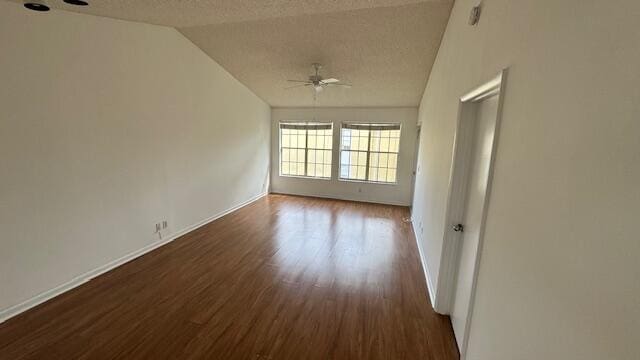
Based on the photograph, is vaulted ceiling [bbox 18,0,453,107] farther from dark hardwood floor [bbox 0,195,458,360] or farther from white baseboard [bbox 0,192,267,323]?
dark hardwood floor [bbox 0,195,458,360]

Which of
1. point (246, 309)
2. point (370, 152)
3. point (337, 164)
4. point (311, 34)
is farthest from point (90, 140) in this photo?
point (370, 152)

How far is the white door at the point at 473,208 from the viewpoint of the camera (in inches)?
67.2

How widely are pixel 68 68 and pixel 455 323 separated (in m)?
4.35

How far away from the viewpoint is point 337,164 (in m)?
7.02

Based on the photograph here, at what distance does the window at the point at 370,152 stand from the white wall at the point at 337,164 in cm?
16

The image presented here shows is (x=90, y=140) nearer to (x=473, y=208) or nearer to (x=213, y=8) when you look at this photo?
(x=213, y=8)

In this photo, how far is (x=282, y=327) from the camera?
7.20 ft

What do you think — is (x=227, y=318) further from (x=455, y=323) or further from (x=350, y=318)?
(x=455, y=323)

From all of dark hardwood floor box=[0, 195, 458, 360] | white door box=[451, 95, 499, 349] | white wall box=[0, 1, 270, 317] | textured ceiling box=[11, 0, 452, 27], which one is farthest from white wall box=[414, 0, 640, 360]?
white wall box=[0, 1, 270, 317]

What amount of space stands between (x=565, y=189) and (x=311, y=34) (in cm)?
358

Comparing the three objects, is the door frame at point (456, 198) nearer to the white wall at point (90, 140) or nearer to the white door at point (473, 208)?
the white door at point (473, 208)

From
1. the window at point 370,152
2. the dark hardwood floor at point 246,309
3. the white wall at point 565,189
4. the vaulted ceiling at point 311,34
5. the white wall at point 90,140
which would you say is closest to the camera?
the white wall at point 565,189

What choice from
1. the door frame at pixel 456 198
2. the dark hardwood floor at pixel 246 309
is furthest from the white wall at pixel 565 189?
the dark hardwood floor at pixel 246 309

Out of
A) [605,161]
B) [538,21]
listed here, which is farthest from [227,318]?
[538,21]
